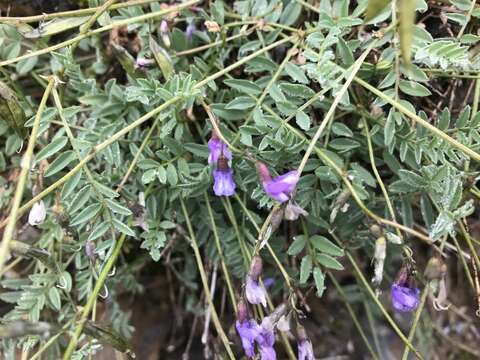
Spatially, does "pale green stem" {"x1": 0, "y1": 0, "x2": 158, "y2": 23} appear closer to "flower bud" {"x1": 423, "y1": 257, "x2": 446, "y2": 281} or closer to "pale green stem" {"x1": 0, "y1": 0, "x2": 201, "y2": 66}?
"pale green stem" {"x1": 0, "y1": 0, "x2": 201, "y2": 66}

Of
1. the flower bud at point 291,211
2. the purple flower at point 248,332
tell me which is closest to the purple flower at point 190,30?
the flower bud at point 291,211

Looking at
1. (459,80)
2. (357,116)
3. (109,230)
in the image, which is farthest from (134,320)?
(459,80)

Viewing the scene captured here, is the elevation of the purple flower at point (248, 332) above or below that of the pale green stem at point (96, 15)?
below

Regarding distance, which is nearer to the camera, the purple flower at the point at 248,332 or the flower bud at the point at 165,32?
the purple flower at the point at 248,332

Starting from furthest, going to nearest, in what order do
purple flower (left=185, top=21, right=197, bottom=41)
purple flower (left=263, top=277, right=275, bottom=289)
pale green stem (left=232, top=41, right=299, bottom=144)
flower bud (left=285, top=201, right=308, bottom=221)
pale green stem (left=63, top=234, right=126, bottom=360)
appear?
purple flower (left=263, top=277, right=275, bottom=289), purple flower (left=185, top=21, right=197, bottom=41), pale green stem (left=232, top=41, right=299, bottom=144), flower bud (left=285, top=201, right=308, bottom=221), pale green stem (left=63, top=234, right=126, bottom=360)

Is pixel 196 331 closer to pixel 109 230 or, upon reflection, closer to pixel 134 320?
pixel 134 320

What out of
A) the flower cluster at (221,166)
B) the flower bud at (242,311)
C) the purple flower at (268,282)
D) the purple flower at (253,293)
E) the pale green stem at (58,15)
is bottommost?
the purple flower at (268,282)

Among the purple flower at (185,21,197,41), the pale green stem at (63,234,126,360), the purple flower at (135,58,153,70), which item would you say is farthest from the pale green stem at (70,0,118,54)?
the pale green stem at (63,234,126,360)

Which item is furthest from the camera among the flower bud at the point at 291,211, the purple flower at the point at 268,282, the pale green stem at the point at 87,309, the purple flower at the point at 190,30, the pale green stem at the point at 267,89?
the purple flower at the point at 268,282

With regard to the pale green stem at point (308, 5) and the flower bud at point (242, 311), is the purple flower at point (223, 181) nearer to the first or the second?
the flower bud at point (242, 311)

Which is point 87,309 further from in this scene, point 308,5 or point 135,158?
point 308,5
